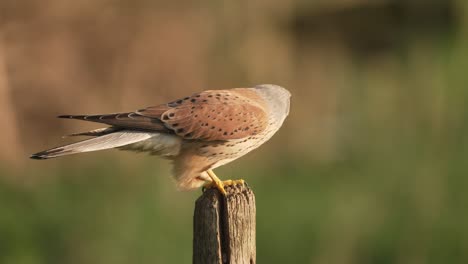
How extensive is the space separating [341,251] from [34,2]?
177 inches

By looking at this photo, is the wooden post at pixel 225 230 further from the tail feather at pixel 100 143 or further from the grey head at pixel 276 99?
the grey head at pixel 276 99

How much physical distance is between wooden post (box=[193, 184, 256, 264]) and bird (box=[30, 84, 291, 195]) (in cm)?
46

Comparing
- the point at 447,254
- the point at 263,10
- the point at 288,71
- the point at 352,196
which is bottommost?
the point at 447,254

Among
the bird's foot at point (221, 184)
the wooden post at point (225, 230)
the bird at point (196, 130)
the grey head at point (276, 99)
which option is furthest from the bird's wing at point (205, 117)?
the wooden post at point (225, 230)

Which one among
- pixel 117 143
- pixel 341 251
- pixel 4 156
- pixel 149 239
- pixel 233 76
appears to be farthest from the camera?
pixel 233 76

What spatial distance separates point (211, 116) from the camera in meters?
4.77

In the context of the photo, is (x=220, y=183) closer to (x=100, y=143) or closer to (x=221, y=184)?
(x=221, y=184)

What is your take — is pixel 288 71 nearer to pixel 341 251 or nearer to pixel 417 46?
pixel 417 46

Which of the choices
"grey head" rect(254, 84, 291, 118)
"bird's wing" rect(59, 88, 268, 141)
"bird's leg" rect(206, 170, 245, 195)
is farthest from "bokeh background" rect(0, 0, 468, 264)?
"bird's leg" rect(206, 170, 245, 195)

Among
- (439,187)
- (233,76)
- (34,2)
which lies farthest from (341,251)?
Answer: (34,2)

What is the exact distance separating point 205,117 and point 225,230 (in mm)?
986

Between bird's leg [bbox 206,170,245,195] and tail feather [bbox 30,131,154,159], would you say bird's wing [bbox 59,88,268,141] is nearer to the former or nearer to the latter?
tail feather [bbox 30,131,154,159]

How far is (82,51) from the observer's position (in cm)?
1005

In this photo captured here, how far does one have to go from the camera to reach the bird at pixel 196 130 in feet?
15.1
